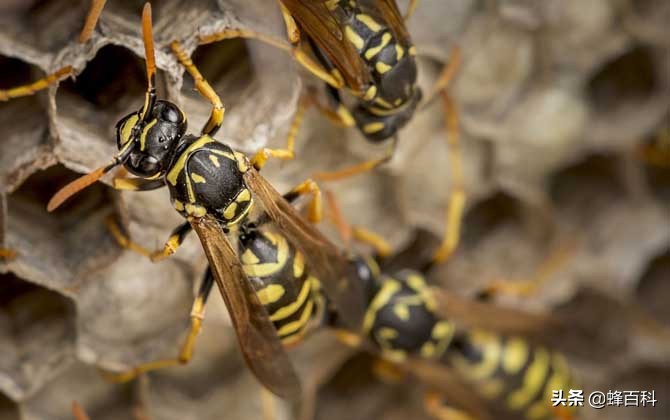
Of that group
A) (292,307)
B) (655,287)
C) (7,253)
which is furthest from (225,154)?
(655,287)

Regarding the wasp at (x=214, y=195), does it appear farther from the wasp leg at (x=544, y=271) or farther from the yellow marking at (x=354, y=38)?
the wasp leg at (x=544, y=271)

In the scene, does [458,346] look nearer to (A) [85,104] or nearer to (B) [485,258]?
(B) [485,258]

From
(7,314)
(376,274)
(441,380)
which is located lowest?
(441,380)

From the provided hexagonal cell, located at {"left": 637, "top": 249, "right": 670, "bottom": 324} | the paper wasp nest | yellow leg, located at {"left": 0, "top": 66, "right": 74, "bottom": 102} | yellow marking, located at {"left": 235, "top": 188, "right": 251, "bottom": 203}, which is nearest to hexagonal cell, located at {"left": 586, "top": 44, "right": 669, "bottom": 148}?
the paper wasp nest

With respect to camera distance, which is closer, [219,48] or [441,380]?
[219,48]

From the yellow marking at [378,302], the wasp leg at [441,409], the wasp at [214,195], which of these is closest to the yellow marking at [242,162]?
the wasp at [214,195]

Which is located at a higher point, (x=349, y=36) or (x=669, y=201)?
(x=349, y=36)

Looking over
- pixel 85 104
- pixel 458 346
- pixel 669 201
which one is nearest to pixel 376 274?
pixel 458 346
